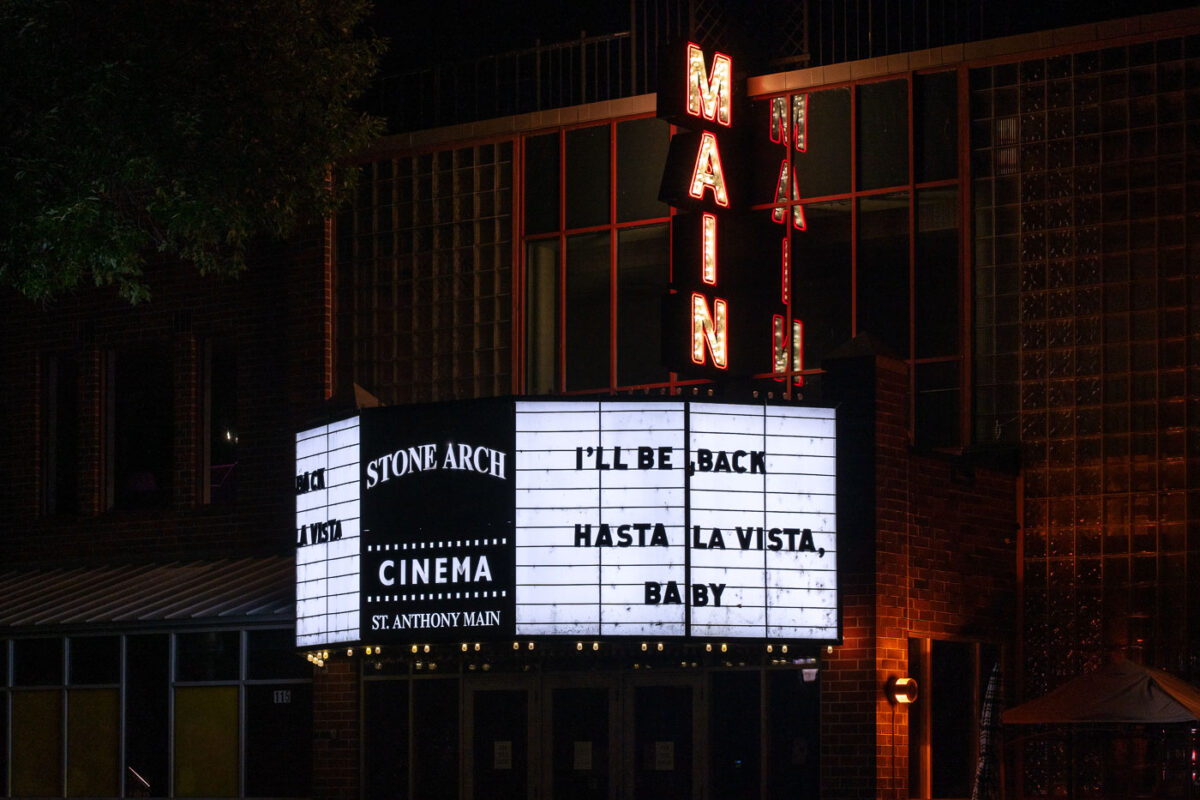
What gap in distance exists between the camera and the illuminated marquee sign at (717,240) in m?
20.6

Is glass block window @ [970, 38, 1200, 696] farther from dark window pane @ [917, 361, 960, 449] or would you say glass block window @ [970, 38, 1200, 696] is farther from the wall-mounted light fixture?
the wall-mounted light fixture

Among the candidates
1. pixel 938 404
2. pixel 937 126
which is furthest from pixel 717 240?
pixel 938 404

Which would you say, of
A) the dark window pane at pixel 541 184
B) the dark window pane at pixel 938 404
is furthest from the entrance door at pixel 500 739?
the dark window pane at pixel 541 184

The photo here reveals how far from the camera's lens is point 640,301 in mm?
22828

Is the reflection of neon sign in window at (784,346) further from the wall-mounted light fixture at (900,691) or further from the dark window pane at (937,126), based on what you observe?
the wall-mounted light fixture at (900,691)

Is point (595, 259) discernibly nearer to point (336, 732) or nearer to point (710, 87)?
point (710, 87)

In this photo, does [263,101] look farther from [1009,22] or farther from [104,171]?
[1009,22]

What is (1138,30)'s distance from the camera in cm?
1991

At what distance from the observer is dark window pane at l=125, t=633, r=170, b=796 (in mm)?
23500

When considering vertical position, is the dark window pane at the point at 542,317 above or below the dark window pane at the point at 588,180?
below

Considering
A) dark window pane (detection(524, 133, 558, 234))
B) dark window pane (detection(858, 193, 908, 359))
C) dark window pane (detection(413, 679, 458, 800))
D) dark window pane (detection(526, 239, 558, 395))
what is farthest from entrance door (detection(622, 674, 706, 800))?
dark window pane (detection(524, 133, 558, 234))

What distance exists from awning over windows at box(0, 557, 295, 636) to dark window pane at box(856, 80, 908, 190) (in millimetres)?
8747

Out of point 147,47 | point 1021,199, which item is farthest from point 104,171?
point 1021,199

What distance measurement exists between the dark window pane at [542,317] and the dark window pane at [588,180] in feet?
1.65
